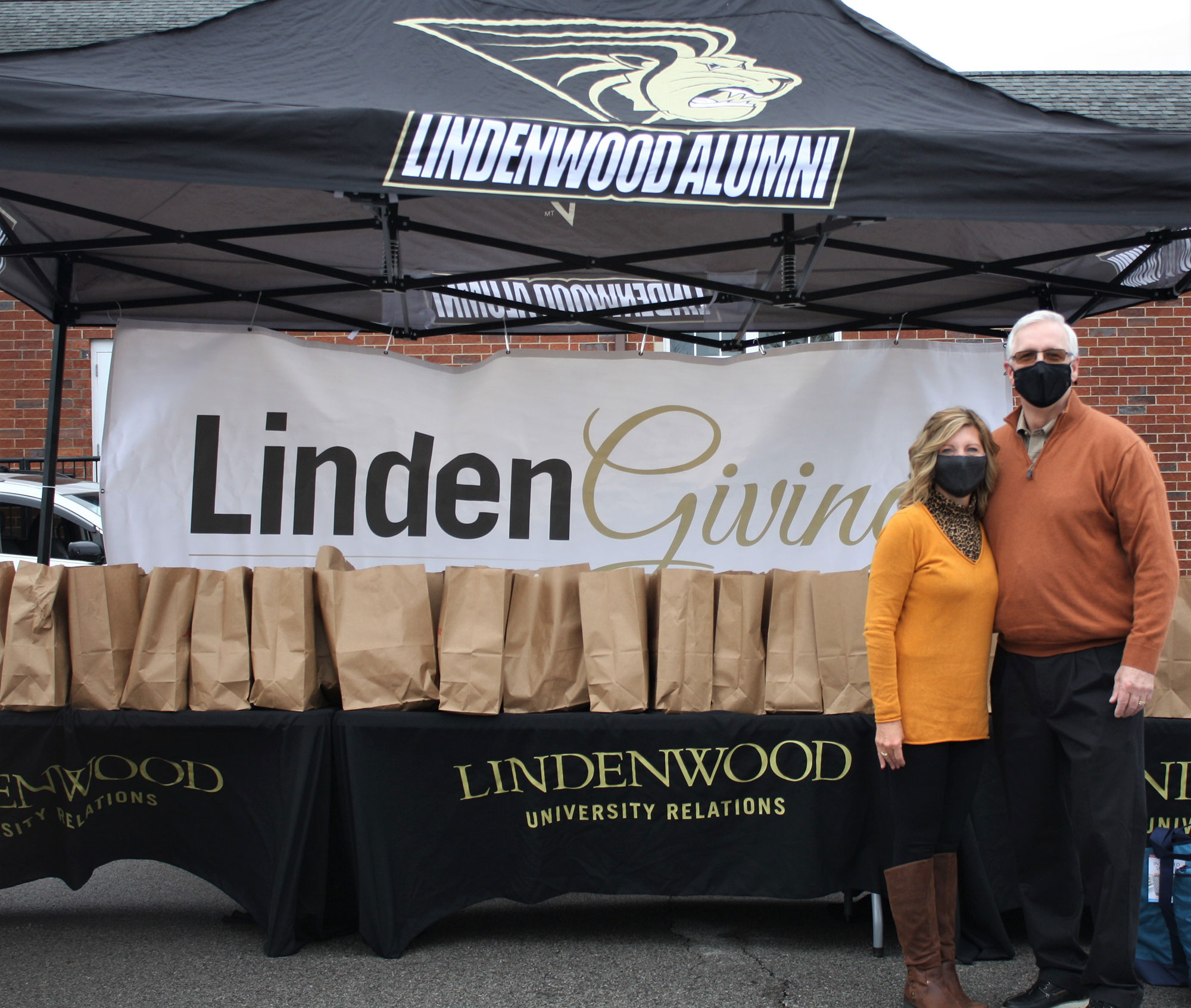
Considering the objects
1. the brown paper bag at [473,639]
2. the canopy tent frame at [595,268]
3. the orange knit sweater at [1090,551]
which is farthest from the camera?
the canopy tent frame at [595,268]

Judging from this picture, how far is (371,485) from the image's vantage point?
4.59 metres

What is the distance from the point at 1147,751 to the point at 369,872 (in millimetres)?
2399

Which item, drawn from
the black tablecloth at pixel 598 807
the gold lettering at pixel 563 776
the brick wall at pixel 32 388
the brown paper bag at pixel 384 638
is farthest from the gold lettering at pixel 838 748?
the brick wall at pixel 32 388

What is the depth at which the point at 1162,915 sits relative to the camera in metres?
2.87

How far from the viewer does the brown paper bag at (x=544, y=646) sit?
3.16 metres

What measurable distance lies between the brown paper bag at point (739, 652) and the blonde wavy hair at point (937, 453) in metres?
0.64

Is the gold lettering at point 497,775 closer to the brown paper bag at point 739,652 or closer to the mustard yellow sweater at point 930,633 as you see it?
the brown paper bag at point 739,652

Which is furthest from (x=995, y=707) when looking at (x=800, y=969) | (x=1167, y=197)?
(x=1167, y=197)

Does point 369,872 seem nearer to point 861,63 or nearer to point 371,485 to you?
point 371,485

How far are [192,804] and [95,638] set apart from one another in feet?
1.99

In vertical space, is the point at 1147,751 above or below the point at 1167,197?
below

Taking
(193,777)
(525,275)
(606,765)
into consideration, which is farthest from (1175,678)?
(193,777)

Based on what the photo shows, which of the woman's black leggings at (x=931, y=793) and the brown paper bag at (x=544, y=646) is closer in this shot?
the woman's black leggings at (x=931, y=793)

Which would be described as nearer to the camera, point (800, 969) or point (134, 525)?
point (800, 969)
